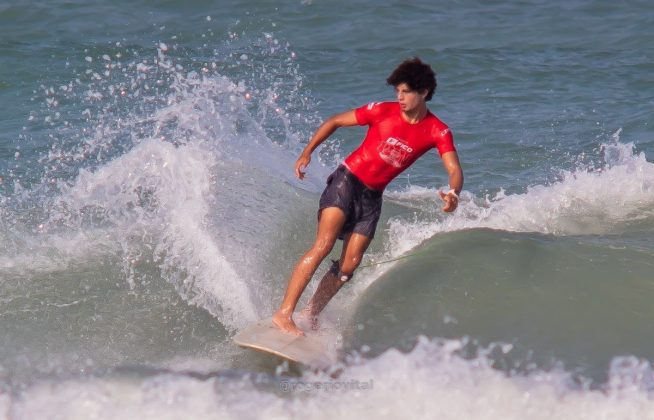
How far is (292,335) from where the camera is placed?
5.90 m

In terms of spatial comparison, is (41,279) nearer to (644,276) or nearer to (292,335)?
(292,335)

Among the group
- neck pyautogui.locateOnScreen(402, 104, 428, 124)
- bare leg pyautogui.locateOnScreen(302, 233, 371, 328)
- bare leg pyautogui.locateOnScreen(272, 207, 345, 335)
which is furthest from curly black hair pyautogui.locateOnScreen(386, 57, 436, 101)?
bare leg pyautogui.locateOnScreen(302, 233, 371, 328)

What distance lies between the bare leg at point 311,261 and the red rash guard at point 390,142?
0.29m

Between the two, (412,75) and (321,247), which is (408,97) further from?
(321,247)

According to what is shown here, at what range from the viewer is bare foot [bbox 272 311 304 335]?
19.4 feet

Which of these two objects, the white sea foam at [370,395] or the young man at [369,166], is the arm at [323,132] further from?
the white sea foam at [370,395]

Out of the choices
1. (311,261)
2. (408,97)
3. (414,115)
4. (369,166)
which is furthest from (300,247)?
(408,97)

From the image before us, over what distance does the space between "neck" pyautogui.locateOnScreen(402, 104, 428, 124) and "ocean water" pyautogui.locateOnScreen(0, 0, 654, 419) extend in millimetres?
1290

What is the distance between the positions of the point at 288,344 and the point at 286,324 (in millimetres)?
169

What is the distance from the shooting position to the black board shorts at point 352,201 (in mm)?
5898

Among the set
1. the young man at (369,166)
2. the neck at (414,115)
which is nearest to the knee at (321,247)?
the young man at (369,166)

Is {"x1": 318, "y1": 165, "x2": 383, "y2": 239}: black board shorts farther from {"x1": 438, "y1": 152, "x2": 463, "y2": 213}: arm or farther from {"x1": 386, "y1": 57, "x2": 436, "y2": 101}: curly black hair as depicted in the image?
{"x1": 386, "y1": 57, "x2": 436, "y2": 101}: curly black hair

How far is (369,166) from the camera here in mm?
5914

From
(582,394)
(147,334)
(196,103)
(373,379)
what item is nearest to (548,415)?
(582,394)
